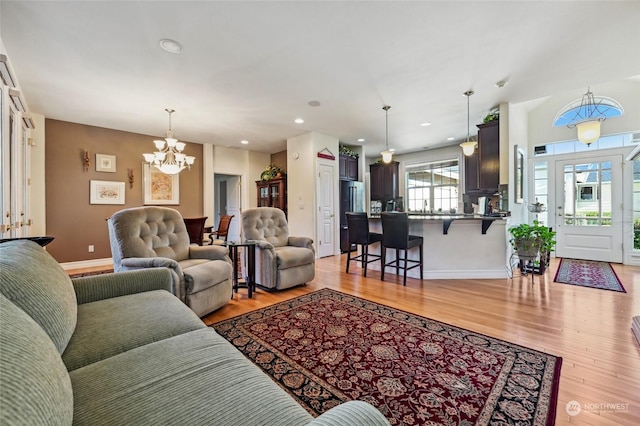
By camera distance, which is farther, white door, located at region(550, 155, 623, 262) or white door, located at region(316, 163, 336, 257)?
white door, located at region(316, 163, 336, 257)

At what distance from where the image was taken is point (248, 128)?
518cm

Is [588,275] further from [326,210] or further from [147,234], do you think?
Result: [147,234]

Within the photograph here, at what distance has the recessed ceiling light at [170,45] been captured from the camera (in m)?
2.49

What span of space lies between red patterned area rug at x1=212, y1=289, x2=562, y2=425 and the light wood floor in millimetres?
155

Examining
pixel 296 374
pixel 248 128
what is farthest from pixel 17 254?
pixel 248 128

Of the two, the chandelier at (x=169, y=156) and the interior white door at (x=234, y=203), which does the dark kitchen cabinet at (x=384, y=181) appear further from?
the chandelier at (x=169, y=156)

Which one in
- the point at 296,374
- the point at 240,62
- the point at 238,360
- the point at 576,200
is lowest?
the point at 296,374

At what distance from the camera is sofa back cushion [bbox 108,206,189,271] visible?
8.39 ft

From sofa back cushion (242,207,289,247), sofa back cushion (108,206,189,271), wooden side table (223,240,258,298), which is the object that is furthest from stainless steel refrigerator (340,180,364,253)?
sofa back cushion (108,206,189,271)

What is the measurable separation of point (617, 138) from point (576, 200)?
1.17m

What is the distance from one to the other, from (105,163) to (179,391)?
5.83m

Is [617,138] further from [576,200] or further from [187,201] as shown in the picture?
[187,201]

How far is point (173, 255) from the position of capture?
2865 mm

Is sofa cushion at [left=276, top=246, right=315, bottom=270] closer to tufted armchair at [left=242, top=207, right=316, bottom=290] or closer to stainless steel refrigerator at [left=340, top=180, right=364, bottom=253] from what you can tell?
tufted armchair at [left=242, top=207, right=316, bottom=290]
